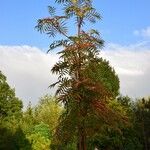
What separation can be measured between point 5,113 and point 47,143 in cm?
1305

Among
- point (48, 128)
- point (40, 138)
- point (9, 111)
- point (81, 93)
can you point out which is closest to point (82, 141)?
point (81, 93)

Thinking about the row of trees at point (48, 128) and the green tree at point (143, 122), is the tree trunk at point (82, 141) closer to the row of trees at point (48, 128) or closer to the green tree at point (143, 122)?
the row of trees at point (48, 128)

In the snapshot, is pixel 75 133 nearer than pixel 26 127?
Yes

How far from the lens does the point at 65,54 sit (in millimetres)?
13719

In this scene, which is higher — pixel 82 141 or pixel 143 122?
pixel 143 122

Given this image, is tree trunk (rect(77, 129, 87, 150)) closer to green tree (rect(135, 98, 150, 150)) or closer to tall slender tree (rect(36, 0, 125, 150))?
tall slender tree (rect(36, 0, 125, 150))

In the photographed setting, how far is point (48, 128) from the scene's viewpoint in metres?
50.1

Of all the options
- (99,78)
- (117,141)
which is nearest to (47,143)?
(117,141)

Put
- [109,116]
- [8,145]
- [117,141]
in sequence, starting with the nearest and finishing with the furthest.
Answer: [109,116]
[8,145]
[117,141]

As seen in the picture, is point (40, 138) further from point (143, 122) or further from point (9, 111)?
point (143, 122)

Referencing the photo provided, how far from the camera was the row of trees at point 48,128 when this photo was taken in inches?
1820

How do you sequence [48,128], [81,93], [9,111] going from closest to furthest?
[81,93] → [48,128] → [9,111]

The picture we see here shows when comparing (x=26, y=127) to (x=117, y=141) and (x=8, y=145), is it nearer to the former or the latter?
(x=8, y=145)

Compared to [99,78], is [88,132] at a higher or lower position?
lower
